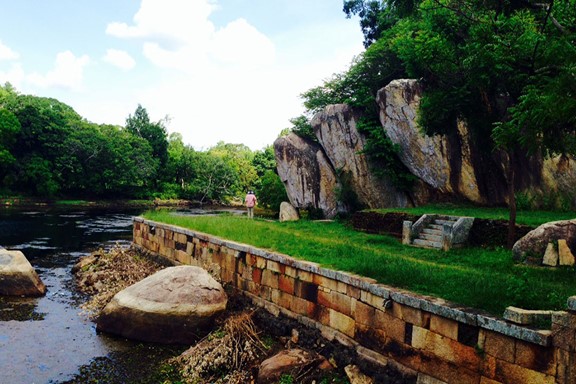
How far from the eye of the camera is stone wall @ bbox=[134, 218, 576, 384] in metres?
4.90

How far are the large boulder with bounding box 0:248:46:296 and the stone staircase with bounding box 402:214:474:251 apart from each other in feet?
34.9

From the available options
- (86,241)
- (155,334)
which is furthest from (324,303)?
(86,241)

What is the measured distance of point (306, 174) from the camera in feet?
77.3

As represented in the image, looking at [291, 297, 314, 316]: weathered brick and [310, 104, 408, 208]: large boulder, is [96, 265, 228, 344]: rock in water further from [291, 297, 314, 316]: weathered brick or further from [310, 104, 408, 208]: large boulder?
[310, 104, 408, 208]: large boulder

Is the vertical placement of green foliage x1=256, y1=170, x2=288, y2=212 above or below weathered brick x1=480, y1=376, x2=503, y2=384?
above

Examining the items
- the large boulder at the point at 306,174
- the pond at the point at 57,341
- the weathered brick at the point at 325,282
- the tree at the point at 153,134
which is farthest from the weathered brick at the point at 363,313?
the tree at the point at 153,134

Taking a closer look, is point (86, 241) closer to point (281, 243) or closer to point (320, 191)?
point (320, 191)

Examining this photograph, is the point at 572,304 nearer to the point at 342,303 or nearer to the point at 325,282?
the point at 342,303

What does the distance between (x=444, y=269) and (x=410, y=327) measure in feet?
7.29

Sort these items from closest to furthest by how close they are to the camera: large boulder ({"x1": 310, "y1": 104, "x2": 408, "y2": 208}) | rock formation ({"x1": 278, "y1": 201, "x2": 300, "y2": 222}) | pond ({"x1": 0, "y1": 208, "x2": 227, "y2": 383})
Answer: pond ({"x1": 0, "y1": 208, "x2": 227, "y2": 383}) → large boulder ({"x1": 310, "y1": 104, "x2": 408, "y2": 208}) → rock formation ({"x1": 278, "y1": 201, "x2": 300, "y2": 222})

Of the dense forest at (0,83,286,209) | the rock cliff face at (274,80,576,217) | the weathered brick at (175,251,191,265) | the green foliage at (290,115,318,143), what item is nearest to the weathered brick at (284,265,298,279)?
the weathered brick at (175,251,191,265)

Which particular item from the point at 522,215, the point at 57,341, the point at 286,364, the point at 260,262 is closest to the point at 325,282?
the point at 286,364

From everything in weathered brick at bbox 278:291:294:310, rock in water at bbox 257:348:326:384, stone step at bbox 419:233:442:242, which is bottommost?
rock in water at bbox 257:348:326:384

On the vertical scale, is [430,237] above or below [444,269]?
above
